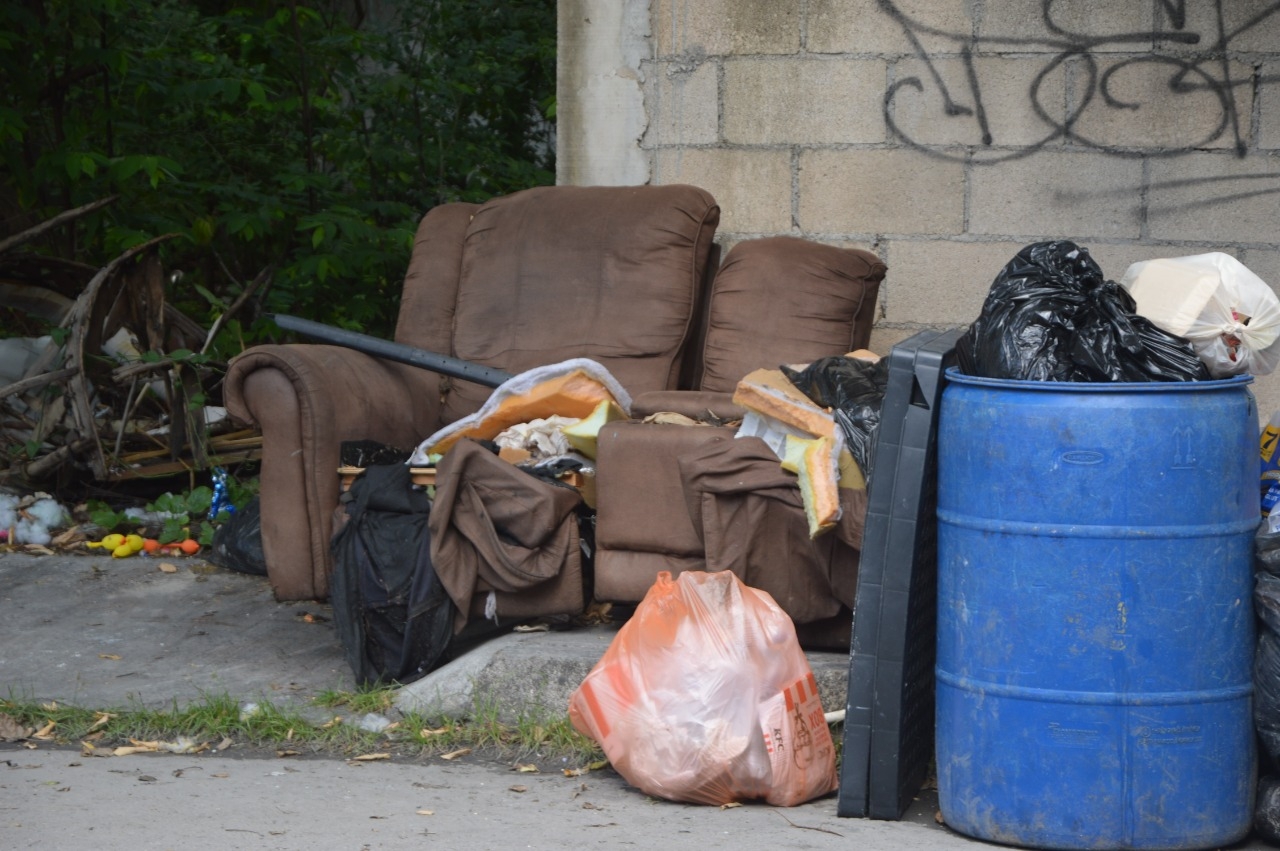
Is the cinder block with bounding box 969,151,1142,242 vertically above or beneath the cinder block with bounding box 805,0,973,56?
beneath

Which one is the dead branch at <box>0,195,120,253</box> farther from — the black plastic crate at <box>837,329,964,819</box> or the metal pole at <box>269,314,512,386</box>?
the black plastic crate at <box>837,329,964,819</box>

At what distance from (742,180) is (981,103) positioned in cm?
86

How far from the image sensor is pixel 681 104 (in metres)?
5.14

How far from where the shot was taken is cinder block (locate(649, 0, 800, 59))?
4.98 m

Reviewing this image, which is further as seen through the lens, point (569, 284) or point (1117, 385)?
point (569, 284)

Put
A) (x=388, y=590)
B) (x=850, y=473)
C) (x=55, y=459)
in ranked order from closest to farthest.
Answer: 1. (x=850, y=473)
2. (x=388, y=590)
3. (x=55, y=459)

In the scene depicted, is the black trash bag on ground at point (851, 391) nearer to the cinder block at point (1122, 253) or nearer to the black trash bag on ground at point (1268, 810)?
the black trash bag on ground at point (1268, 810)

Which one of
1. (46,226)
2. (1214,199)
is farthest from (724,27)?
(46,226)

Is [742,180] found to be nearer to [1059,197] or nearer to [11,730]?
[1059,197]

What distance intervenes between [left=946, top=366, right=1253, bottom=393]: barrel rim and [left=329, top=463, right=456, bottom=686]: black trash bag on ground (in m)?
1.63

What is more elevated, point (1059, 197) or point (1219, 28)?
point (1219, 28)

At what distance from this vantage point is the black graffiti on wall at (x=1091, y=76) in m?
4.75

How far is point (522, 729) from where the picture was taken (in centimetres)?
361

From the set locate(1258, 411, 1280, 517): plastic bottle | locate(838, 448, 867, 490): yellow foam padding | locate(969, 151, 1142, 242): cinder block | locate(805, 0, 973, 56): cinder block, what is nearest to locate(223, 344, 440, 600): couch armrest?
locate(838, 448, 867, 490): yellow foam padding
